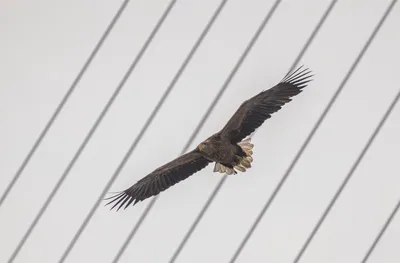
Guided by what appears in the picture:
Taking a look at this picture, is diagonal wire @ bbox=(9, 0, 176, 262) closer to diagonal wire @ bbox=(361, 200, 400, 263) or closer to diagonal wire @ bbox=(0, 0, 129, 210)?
diagonal wire @ bbox=(0, 0, 129, 210)

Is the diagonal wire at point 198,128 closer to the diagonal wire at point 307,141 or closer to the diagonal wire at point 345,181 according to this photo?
the diagonal wire at point 307,141

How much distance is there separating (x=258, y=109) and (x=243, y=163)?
1.14ft

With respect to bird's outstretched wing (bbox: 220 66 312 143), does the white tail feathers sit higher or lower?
lower

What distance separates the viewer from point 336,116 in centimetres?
438

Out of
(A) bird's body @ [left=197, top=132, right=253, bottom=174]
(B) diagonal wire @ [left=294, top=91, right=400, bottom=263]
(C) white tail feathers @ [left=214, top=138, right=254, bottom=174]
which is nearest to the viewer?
(A) bird's body @ [left=197, top=132, right=253, bottom=174]

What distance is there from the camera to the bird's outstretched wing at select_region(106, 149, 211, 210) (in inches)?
163

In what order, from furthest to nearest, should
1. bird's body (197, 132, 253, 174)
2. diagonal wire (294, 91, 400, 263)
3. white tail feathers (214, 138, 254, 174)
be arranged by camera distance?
diagonal wire (294, 91, 400, 263)
white tail feathers (214, 138, 254, 174)
bird's body (197, 132, 253, 174)

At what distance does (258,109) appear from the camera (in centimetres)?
413

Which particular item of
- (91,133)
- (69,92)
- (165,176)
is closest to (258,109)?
(165,176)

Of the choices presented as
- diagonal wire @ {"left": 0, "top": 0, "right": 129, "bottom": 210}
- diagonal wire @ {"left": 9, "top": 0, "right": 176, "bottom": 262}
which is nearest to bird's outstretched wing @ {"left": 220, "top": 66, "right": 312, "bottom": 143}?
diagonal wire @ {"left": 9, "top": 0, "right": 176, "bottom": 262}

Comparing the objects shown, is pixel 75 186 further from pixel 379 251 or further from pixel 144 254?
pixel 379 251

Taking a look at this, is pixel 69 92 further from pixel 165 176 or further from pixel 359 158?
pixel 359 158

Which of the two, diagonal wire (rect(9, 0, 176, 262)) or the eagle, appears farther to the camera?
diagonal wire (rect(9, 0, 176, 262))

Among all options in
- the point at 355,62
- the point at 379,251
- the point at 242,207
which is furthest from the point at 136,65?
the point at 379,251
